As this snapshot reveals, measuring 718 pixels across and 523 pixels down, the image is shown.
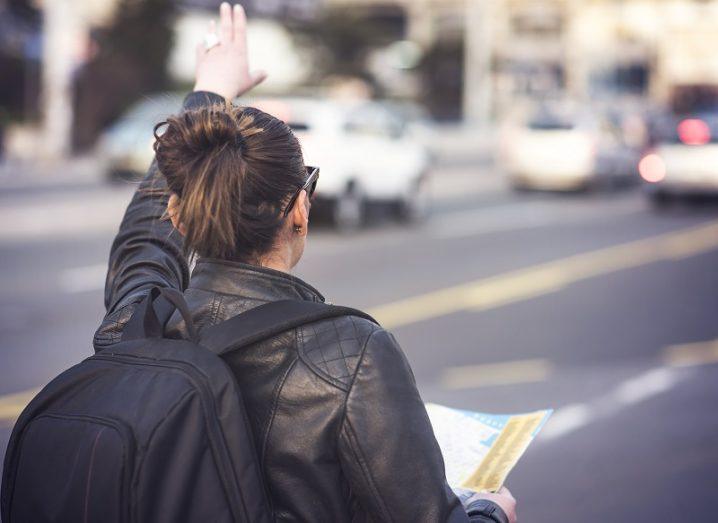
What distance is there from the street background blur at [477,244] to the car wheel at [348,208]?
0.03 metres

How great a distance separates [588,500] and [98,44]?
29.4 m

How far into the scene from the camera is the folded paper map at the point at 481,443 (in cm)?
224

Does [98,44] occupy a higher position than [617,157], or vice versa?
[98,44]

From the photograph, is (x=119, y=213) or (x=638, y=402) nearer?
(x=638, y=402)

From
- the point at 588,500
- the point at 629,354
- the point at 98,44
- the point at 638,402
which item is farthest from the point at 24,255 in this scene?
the point at 98,44

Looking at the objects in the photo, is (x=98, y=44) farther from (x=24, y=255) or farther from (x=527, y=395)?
(x=527, y=395)

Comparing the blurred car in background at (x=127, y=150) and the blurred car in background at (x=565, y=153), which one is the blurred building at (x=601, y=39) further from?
the blurred car in background at (x=127, y=150)

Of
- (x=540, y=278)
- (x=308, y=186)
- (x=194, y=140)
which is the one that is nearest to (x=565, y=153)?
(x=540, y=278)

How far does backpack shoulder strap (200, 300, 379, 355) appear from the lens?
185 cm

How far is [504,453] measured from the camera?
2.28 metres

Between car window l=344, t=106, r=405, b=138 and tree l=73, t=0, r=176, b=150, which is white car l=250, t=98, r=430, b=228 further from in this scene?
tree l=73, t=0, r=176, b=150

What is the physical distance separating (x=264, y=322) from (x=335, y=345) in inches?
5.0

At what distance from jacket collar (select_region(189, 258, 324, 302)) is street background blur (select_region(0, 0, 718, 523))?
60 cm

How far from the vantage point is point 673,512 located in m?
4.82
